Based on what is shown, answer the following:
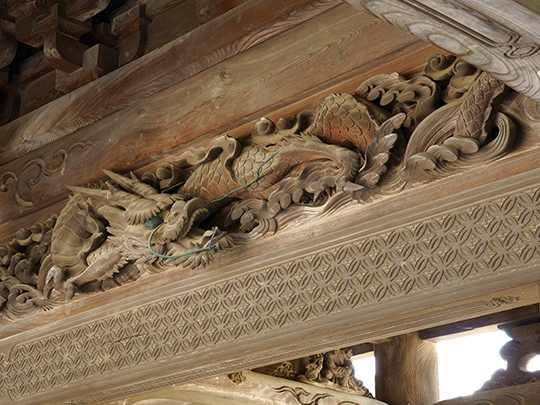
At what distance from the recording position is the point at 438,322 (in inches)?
81.9

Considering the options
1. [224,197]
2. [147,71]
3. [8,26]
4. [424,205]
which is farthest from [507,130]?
[8,26]

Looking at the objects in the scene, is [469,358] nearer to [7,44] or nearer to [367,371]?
[367,371]

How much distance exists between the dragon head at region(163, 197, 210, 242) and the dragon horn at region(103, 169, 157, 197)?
0.21 m

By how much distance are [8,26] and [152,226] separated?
1.28m

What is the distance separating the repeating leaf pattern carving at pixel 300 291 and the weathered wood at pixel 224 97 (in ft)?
1.71

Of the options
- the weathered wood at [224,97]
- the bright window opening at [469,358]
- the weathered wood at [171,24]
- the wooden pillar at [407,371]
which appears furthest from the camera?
the bright window opening at [469,358]

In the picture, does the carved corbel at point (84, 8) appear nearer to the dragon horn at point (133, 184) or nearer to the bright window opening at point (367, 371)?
the dragon horn at point (133, 184)

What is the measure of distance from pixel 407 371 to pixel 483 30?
2.65 metres

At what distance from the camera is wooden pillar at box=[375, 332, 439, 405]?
12.7 feet

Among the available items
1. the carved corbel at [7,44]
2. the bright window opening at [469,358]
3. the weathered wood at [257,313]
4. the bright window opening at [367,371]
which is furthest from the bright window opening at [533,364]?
the bright window opening at [367,371]

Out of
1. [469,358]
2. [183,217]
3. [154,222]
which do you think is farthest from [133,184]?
[469,358]

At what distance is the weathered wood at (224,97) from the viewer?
2.36 m

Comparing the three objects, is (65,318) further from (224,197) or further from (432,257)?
(432,257)

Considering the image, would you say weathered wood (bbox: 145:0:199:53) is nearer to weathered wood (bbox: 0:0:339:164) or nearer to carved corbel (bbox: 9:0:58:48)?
weathered wood (bbox: 0:0:339:164)
